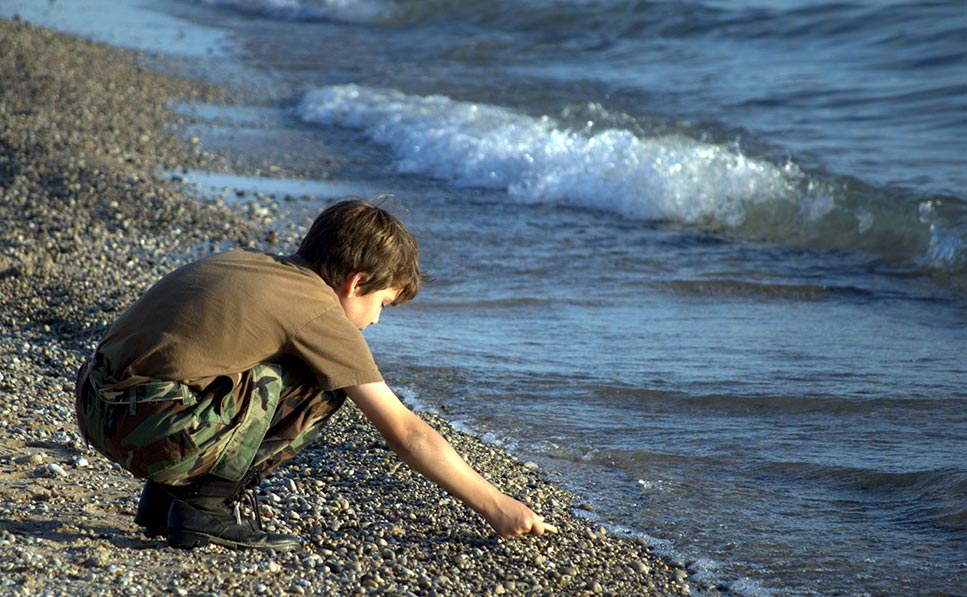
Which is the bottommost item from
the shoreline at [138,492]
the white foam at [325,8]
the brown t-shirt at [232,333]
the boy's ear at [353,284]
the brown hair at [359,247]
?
the shoreline at [138,492]

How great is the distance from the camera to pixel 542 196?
30.5 feet

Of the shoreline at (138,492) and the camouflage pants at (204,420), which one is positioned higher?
the camouflage pants at (204,420)

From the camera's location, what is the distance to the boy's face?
309 cm

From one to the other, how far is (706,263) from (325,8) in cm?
1780

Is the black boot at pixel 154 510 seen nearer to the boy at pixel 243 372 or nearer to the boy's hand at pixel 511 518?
the boy at pixel 243 372

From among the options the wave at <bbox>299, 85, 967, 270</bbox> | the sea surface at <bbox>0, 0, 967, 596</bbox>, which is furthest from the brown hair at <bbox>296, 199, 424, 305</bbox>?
the wave at <bbox>299, 85, 967, 270</bbox>

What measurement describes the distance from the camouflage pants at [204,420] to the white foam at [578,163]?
237 inches

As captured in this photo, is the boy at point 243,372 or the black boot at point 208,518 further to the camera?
the black boot at point 208,518

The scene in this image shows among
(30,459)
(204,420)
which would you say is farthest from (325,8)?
(204,420)

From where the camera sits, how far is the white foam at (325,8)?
22.2 meters

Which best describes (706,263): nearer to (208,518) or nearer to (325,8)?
(208,518)

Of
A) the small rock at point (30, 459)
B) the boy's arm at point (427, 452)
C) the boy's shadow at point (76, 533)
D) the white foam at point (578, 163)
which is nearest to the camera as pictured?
the boy's arm at point (427, 452)

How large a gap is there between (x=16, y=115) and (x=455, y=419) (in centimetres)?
685

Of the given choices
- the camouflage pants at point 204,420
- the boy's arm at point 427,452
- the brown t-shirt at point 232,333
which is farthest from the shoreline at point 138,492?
the brown t-shirt at point 232,333
